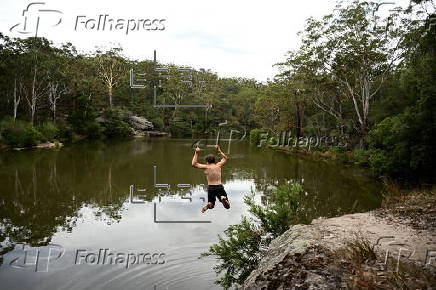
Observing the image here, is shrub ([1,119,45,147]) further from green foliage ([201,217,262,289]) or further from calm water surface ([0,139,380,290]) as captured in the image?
green foliage ([201,217,262,289])

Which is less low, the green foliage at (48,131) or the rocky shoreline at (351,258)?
the green foliage at (48,131)

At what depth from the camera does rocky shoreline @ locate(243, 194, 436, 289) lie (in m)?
5.86

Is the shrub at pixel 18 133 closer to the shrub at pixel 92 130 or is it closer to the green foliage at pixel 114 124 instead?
the shrub at pixel 92 130

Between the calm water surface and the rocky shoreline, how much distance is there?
2.33 meters

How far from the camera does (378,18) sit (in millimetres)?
27391

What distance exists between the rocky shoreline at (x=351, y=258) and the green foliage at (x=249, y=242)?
993 mm

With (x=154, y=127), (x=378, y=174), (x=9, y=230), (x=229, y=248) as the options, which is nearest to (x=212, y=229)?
(x=229, y=248)

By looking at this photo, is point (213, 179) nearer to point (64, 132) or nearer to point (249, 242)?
point (249, 242)

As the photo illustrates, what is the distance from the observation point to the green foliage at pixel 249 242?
364 inches

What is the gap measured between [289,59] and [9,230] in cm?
2933

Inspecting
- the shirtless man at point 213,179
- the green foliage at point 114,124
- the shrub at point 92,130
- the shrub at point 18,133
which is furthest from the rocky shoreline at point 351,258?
the green foliage at point 114,124

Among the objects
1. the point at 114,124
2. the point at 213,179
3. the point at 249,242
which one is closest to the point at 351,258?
the point at 213,179

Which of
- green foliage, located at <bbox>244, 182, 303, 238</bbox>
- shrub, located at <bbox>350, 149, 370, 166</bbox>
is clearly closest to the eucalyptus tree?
shrub, located at <bbox>350, 149, 370, 166</bbox>

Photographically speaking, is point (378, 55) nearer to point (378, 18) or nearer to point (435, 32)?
point (378, 18)
